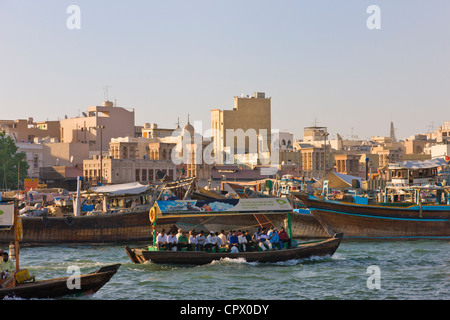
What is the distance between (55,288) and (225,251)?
11804 millimetres

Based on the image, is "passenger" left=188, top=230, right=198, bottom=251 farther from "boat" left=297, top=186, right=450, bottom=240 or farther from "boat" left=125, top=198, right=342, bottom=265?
"boat" left=297, top=186, right=450, bottom=240

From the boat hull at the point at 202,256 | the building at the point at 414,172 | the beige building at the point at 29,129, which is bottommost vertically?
the boat hull at the point at 202,256

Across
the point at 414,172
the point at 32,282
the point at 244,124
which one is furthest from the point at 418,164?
the point at 244,124

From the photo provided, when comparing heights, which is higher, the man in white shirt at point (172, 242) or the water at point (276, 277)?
the man in white shirt at point (172, 242)

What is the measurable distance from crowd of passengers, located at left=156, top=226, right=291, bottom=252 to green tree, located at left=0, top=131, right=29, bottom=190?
55.4 metres

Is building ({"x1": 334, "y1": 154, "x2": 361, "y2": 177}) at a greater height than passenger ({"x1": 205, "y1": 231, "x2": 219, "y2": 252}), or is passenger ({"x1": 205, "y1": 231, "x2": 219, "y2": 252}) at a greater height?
building ({"x1": 334, "y1": 154, "x2": 361, "y2": 177})

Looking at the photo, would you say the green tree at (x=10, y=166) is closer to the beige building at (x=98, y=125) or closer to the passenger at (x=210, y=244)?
the beige building at (x=98, y=125)

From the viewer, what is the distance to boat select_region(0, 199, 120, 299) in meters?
27.5

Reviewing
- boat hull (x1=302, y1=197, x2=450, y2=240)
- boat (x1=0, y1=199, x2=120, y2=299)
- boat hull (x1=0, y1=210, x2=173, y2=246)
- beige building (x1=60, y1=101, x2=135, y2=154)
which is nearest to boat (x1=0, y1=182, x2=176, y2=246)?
boat hull (x1=0, y1=210, x2=173, y2=246)

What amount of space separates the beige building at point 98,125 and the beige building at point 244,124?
2249 cm

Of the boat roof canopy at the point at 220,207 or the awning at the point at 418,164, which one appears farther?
the awning at the point at 418,164

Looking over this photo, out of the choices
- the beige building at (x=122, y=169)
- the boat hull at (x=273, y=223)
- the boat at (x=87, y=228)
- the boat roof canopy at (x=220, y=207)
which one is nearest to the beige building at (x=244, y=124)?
the beige building at (x=122, y=169)

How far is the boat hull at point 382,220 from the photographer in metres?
53.1
